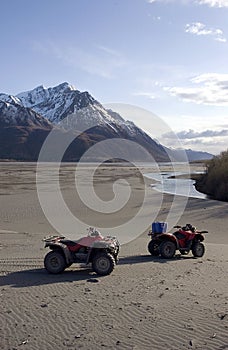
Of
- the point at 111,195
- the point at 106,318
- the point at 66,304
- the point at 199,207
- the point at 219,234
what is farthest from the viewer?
the point at 111,195

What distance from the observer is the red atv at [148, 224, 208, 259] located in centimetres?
1443

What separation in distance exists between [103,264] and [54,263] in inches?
51.6

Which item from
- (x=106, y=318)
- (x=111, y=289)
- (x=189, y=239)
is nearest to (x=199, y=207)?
(x=189, y=239)

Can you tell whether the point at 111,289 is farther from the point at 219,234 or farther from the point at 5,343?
the point at 219,234

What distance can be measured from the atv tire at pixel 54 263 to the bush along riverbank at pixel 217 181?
32247 mm

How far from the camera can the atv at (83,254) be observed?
11.7 m

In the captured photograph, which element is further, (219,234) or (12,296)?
(219,234)

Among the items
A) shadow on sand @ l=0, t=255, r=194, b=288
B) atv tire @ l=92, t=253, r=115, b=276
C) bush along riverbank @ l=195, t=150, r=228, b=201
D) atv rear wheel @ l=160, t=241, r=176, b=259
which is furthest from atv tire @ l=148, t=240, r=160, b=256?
bush along riverbank @ l=195, t=150, r=228, b=201

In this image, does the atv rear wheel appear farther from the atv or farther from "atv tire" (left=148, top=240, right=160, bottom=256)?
the atv

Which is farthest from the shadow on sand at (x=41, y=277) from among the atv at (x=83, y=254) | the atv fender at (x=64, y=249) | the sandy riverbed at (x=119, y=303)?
the atv fender at (x=64, y=249)

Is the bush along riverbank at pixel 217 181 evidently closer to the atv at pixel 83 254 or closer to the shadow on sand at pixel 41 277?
the atv at pixel 83 254

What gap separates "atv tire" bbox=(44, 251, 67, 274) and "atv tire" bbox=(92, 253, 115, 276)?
857 mm

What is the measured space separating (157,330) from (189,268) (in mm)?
5392

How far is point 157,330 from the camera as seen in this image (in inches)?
298
